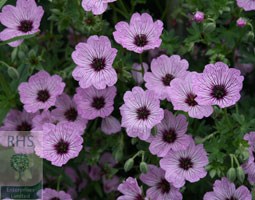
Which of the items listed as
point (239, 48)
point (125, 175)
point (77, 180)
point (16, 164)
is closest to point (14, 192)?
point (16, 164)

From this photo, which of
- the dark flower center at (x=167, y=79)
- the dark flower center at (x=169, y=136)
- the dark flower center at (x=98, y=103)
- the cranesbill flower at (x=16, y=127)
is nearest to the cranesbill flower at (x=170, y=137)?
the dark flower center at (x=169, y=136)

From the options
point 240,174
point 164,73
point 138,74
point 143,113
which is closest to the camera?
point 240,174

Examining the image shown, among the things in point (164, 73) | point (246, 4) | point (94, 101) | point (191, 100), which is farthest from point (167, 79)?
point (246, 4)

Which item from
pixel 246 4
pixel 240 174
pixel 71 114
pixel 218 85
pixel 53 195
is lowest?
pixel 53 195

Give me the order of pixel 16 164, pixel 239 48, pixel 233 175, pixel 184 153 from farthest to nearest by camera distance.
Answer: pixel 239 48 → pixel 16 164 → pixel 184 153 → pixel 233 175

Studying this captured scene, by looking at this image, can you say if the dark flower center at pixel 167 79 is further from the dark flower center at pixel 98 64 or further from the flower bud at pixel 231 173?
the flower bud at pixel 231 173

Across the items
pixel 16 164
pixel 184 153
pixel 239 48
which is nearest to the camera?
pixel 184 153

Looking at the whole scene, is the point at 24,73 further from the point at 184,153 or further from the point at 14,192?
the point at 184,153

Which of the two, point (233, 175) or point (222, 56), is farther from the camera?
point (222, 56)

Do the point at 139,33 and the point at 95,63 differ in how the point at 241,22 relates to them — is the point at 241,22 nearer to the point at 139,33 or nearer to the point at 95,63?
the point at 139,33
